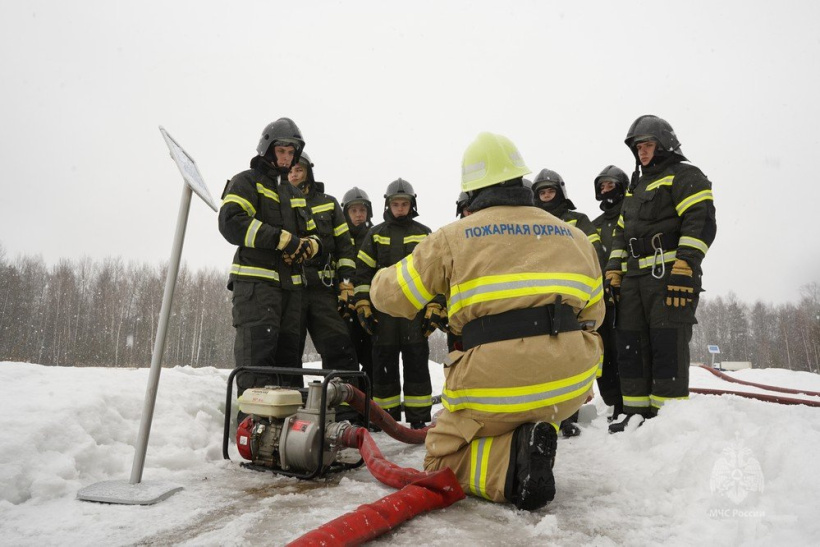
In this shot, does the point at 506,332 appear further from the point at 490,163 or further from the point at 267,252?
the point at 267,252

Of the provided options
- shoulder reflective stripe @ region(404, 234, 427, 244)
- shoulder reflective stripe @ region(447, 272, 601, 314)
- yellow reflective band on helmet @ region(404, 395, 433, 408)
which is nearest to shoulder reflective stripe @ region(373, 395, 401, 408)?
yellow reflective band on helmet @ region(404, 395, 433, 408)

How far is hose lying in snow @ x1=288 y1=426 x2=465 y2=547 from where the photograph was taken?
1.76 m

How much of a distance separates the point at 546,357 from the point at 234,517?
176 centimetres

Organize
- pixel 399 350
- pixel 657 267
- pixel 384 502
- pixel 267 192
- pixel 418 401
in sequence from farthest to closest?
pixel 399 350 → pixel 418 401 → pixel 267 192 → pixel 657 267 → pixel 384 502

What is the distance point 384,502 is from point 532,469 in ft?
2.47

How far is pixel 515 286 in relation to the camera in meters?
2.51

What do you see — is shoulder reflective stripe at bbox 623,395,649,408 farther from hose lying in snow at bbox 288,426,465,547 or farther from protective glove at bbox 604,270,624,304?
hose lying in snow at bbox 288,426,465,547

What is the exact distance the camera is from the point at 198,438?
367 cm

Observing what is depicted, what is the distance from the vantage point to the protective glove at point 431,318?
4.79 meters

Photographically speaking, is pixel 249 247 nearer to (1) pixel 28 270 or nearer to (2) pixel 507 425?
(2) pixel 507 425

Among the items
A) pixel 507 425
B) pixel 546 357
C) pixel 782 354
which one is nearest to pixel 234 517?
pixel 507 425

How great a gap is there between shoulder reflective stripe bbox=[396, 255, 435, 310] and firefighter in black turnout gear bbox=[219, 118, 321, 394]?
1790 millimetres

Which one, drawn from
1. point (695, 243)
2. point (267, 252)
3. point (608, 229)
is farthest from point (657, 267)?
point (267, 252)

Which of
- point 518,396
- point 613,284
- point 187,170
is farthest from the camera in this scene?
point 613,284
